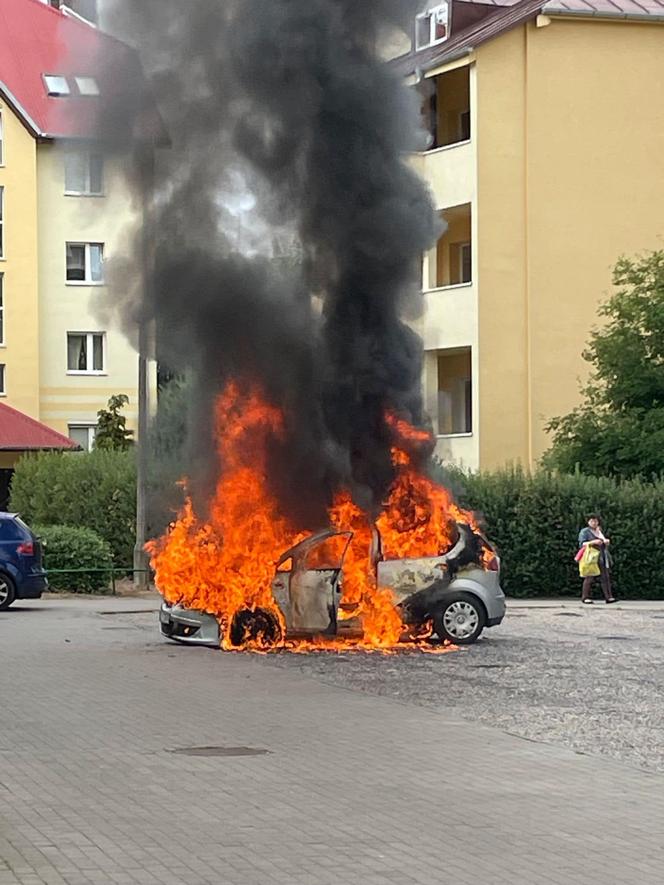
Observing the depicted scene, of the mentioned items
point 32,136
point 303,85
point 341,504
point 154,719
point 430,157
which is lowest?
point 154,719

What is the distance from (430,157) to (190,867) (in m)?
31.7

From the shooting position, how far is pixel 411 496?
760 inches

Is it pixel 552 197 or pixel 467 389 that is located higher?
pixel 552 197

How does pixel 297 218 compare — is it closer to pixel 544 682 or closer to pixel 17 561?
pixel 544 682

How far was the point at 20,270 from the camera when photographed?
4875 centimetres

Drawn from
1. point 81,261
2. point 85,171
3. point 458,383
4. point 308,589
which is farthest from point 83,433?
point 308,589

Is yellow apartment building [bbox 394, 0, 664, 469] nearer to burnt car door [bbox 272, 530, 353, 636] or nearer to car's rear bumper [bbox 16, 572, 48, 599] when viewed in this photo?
car's rear bumper [bbox 16, 572, 48, 599]

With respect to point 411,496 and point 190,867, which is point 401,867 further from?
point 411,496

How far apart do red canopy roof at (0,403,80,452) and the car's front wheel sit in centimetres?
2691

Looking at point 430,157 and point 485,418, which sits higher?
point 430,157

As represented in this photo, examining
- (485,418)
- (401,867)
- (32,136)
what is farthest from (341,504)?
(32,136)

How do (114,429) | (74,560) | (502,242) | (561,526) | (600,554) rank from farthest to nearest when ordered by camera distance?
(114,429)
(502,242)
(561,526)
(74,560)
(600,554)

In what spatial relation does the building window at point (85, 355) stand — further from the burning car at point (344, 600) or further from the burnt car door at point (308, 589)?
the burnt car door at point (308, 589)

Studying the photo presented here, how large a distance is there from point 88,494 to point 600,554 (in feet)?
40.1
